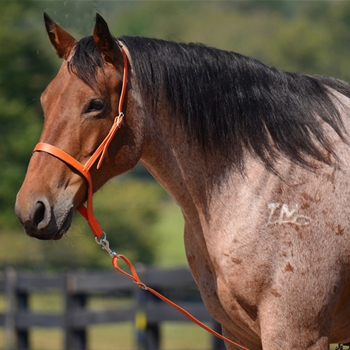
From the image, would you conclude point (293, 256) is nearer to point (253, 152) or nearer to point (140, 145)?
point (253, 152)

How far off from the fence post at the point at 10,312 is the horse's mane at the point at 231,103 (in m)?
6.37

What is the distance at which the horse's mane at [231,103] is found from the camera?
120 inches

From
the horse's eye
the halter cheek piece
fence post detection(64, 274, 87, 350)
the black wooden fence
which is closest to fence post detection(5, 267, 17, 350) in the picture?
the black wooden fence

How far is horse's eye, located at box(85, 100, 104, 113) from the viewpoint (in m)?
2.93

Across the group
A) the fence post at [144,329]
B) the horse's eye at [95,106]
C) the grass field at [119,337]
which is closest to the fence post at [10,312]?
the grass field at [119,337]

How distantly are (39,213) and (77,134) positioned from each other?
39 cm

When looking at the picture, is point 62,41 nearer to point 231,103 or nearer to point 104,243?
point 231,103

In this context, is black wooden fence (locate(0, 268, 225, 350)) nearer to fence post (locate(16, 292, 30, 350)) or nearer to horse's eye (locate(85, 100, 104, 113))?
fence post (locate(16, 292, 30, 350))

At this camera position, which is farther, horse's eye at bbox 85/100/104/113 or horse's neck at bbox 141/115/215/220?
horse's neck at bbox 141/115/215/220

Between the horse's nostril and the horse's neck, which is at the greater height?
the horse's neck

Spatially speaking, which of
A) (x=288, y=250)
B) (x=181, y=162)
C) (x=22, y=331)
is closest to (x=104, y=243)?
(x=181, y=162)

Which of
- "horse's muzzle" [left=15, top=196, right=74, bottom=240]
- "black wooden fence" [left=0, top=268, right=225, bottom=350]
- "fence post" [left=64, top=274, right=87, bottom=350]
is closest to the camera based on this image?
"horse's muzzle" [left=15, top=196, right=74, bottom=240]

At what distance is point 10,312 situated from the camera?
873cm

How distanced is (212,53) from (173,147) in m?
0.50
